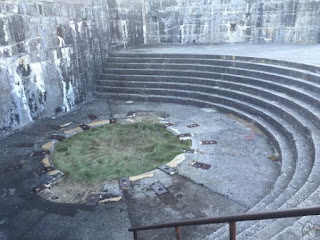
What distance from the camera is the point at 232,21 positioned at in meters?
11.2

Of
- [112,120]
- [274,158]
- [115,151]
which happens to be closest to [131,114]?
[112,120]

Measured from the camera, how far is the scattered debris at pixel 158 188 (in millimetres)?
3888

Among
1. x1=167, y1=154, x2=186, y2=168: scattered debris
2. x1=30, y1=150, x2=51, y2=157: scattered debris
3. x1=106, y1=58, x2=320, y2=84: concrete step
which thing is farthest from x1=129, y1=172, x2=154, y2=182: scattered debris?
x1=106, y1=58, x2=320, y2=84: concrete step

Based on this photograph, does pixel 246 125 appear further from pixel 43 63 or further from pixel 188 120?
pixel 43 63

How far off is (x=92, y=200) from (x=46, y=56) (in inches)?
179

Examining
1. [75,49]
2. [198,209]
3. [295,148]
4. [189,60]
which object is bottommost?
[198,209]

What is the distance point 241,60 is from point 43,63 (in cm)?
535

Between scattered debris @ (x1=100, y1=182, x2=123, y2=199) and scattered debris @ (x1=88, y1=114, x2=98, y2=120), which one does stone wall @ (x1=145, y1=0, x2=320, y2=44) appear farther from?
scattered debris @ (x1=100, y1=182, x2=123, y2=199)

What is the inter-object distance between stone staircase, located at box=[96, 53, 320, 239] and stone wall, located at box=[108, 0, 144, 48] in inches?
45.0

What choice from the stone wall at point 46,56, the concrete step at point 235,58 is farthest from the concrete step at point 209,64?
the stone wall at point 46,56

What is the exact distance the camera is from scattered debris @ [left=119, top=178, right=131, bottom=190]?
13.3 feet

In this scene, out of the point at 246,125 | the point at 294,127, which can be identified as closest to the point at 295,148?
the point at 294,127

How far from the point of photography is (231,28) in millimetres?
11305

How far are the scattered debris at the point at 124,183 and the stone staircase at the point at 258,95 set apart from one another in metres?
1.65
